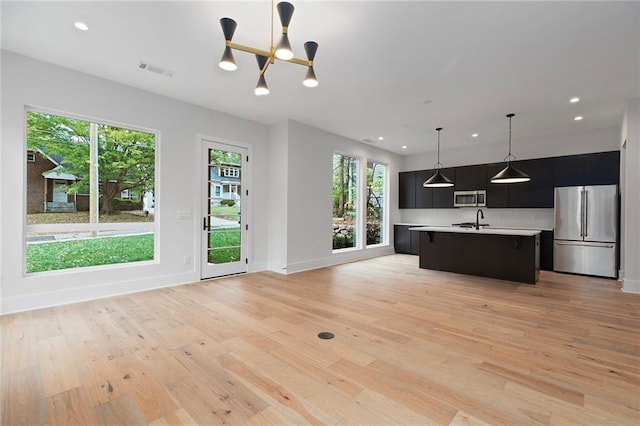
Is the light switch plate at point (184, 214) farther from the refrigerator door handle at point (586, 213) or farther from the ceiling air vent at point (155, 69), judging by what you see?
the refrigerator door handle at point (586, 213)

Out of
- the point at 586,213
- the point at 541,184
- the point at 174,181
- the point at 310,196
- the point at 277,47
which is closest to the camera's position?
the point at 277,47

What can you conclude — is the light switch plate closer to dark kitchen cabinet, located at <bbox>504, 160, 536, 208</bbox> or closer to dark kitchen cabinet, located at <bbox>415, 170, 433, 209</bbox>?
dark kitchen cabinet, located at <bbox>415, 170, 433, 209</bbox>

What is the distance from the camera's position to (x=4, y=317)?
333cm

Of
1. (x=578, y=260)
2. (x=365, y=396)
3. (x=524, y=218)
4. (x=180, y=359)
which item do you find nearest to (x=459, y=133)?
(x=524, y=218)

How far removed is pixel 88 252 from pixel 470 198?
7.99 metres

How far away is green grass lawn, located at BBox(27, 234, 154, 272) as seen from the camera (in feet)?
12.4

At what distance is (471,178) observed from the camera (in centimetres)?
758

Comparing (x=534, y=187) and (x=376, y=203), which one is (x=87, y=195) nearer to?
(x=376, y=203)

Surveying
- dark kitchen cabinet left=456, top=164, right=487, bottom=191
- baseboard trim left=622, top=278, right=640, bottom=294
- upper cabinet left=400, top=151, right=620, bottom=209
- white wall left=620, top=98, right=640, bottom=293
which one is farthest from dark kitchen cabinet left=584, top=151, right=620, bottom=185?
baseboard trim left=622, top=278, right=640, bottom=294

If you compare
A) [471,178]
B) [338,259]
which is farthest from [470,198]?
[338,259]

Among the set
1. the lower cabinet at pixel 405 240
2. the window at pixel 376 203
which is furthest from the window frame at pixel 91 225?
the lower cabinet at pixel 405 240

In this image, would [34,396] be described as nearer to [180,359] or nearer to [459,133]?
[180,359]

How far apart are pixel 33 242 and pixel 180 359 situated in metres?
2.92

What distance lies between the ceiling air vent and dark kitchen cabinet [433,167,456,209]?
6865mm
